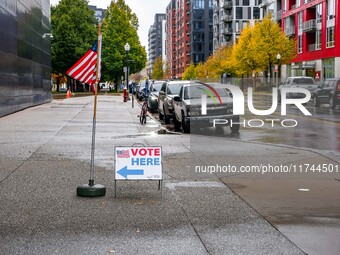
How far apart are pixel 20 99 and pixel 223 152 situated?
2332cm

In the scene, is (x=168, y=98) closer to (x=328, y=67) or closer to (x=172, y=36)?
(x=328, y=67)

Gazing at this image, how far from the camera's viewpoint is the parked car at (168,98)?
26233 mm

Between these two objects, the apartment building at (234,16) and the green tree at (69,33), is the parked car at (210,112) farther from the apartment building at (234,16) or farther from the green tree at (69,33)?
the apartment building at (234,16)

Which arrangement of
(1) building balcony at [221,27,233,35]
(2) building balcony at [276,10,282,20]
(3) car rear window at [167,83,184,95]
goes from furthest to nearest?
(1) building balcony at [221,27,233,35] < (2) building balcony at [276,10,282,20] < (3) car rear window at [167,83,184,95]

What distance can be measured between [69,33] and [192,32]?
228 ft

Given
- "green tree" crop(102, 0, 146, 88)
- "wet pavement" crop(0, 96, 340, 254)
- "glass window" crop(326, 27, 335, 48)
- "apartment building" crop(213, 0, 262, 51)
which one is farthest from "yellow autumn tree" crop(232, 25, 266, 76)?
"wet pavement" crop(0, 96, 340, 254)

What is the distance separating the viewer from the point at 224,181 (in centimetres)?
1108

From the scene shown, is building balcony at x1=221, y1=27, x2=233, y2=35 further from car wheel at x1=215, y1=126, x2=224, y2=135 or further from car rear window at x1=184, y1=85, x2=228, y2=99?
car wheel at x1=215, y1=126, x2=224, y2=135

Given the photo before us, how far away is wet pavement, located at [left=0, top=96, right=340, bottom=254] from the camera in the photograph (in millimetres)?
6652

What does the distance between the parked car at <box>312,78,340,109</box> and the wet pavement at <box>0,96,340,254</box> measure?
22035 millimetres

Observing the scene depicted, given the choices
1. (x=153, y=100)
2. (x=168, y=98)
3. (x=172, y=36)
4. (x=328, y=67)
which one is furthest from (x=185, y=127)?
(x=172, y=36)

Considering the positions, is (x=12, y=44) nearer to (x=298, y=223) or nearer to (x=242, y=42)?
(x=298, y=223)

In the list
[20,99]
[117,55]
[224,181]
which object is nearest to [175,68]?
[117,55]

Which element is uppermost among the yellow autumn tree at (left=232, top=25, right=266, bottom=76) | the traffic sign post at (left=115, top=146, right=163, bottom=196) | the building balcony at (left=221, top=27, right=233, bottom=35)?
the building balcony at (left=221, top=27, right=233, bottom=35)
